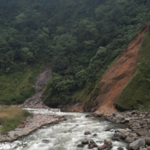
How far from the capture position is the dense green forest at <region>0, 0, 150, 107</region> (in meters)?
41.1

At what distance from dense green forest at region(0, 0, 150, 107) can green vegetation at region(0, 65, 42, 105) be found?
0.74 meters

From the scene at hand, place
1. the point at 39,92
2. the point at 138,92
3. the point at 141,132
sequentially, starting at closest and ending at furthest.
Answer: the point at 141,132 → the point at 138,92 → the point at 39,92

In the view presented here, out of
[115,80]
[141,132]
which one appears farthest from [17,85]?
[141,132]

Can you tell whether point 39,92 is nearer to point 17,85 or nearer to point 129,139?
point 17,85

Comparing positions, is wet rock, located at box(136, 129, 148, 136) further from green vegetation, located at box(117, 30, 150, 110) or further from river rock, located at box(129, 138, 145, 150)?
green vegetation, located at box(117, 30, 150, 110)

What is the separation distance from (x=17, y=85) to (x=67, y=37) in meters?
21.7

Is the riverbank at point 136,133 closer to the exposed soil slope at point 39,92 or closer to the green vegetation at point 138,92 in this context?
the green vegetation at point 138,92

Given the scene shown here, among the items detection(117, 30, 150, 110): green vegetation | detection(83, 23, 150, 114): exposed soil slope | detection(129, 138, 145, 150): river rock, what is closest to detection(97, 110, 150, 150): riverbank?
detection(129, 138, 145, 150): river rock

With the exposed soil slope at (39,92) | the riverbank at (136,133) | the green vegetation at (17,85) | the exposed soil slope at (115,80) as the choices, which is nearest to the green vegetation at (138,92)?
the exposed soil slope at (115,80)

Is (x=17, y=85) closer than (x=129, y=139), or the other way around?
(x=129, y=139)

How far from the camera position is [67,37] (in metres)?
59.2

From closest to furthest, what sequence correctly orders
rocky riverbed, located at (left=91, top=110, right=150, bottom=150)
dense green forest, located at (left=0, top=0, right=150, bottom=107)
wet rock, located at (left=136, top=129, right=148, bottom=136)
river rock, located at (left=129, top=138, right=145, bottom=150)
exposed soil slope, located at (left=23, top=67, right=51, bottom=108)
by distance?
river rock, located at (left=129, top=138, right=145, bottom=150) < rocky riverbed, located at (left=91, top=110, right=150, bottom=150) < wet rock, located at (left=136, top=129, right=148, bottom=136) < dense green forest, located at (left=0, top=0, right=150, bottom=107) < exposed soil slope, located at (left=23, top=67, right=51, bottom=108)

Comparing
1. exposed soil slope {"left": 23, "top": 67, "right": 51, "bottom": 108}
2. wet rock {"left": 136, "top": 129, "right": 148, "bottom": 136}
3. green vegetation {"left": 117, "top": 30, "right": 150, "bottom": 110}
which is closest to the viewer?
wet rock {"left": 136, "top": 129, "right": 148, "bottom": 136}

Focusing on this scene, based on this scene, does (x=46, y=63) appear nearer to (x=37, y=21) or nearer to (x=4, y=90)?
(x=4, y=90)
